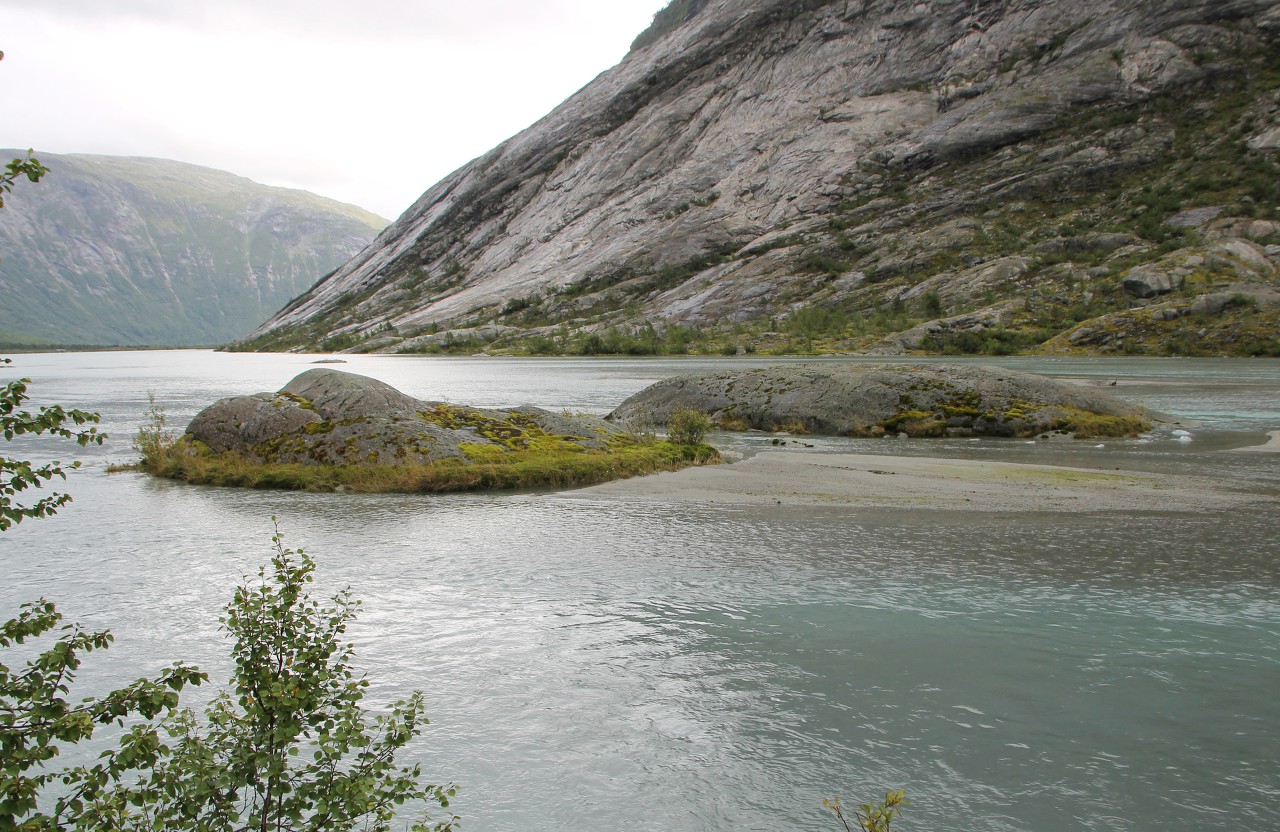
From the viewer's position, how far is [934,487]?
76.6ft

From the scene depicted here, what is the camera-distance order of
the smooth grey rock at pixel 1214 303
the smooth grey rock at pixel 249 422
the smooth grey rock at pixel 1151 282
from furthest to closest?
the smooth grey rock at pixel 1151 282 → the smooth grey rock at pixel 1214 303 → the smooth grey rock at pixel 249 422

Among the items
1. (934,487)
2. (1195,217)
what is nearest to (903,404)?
(934,487)

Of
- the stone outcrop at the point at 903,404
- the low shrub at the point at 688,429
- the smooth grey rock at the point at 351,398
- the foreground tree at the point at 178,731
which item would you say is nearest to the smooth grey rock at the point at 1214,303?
the stone outcrop at the point at 903,404

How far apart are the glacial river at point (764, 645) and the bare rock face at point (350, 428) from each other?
4206 millimetres

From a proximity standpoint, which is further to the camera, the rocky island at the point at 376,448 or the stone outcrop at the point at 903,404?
the stone outcrop at the point at 903,404

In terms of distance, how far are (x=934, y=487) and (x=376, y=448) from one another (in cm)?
1624

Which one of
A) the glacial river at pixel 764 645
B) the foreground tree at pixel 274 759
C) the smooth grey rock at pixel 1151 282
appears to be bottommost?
the glacial river at pixel 764 645

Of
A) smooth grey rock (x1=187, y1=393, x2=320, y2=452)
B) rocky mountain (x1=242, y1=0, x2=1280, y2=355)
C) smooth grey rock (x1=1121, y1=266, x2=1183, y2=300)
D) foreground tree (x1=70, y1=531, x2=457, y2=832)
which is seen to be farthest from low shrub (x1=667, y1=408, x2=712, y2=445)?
smooth grey rock (x1=1121, y1=266, x2=1183, y2=300)

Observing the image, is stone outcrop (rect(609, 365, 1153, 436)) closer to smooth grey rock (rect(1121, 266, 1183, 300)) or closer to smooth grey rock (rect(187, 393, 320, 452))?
smooth grey rock (rect(187, 393, 320, 452))

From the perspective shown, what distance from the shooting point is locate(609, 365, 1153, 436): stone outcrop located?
35875mm

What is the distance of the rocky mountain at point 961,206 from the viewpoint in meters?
108

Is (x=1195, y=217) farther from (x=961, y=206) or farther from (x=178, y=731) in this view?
(x=178, y=731)

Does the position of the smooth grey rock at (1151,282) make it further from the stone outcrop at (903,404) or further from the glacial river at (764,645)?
the glacial river at (764,645)

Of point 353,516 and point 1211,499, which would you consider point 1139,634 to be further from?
point 353,516
